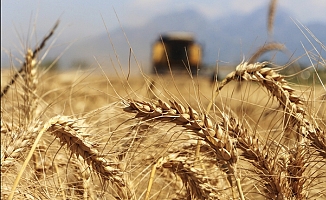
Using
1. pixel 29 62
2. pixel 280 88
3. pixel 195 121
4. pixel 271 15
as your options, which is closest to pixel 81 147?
pixel 195 121

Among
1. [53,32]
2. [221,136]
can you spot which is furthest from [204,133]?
[53,32]

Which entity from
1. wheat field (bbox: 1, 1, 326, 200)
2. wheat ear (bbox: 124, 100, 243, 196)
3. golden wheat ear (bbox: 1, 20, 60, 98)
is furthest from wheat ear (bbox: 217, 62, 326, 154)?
golden wheat ear (bbox: 1, 20, 60, 98)

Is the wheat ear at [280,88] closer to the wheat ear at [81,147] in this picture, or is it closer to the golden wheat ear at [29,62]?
the wheat ear at [81,147]

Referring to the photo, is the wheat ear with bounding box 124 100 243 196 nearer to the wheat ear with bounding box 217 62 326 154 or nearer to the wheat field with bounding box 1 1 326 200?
the wheat field with bounding box 1 1 326 200

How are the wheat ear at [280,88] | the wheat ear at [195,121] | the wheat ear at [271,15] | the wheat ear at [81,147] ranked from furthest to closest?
the wheat ear at [271,15], the wheat ear at [280,88], the wheat ear at [81,147], the wheat ear at [195,121]

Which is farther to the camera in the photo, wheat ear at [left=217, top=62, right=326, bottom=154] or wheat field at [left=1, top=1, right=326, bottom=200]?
wheat ear at [left=217, top=62, right=326, bottom=154]

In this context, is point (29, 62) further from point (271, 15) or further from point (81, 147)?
point (271, 15)

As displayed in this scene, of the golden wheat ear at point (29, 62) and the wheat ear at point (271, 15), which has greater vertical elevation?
the wheat ear at point (271, 15)

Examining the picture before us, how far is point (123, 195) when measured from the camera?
2082mm

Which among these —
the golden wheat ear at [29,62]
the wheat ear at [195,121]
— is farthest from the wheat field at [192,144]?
the golden wheat ear at [29,62]

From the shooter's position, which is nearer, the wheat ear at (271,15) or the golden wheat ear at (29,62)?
the golden wheat ear at (29,62)

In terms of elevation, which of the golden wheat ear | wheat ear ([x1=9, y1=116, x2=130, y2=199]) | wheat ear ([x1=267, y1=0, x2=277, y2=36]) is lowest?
wheat ear ([x1=9, y1=116, x2=130, y2=199])

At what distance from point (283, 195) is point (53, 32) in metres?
2.14

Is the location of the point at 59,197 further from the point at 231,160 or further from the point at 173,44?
the point at 173,44
